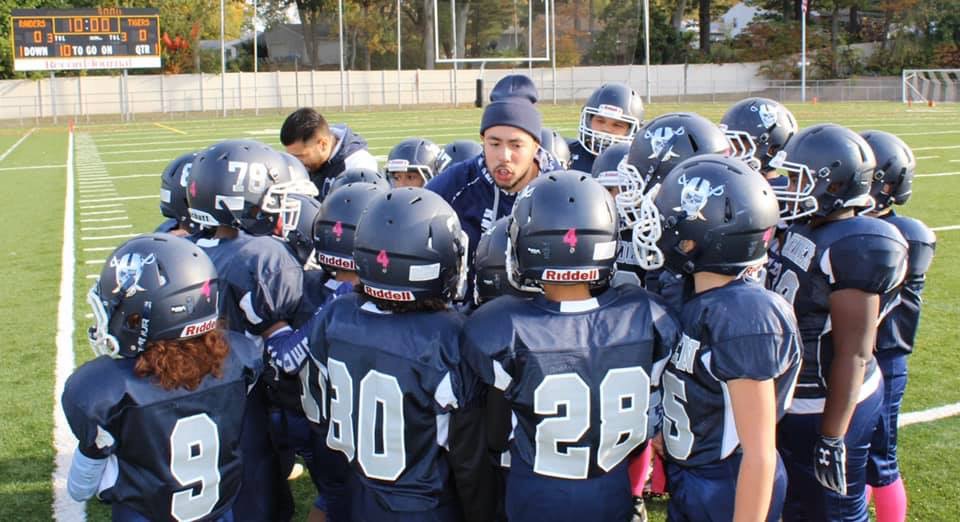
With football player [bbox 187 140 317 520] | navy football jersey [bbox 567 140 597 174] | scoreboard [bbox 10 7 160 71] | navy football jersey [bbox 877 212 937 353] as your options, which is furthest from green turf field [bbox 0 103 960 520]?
scoreboard [bbox 10 7 160 71]

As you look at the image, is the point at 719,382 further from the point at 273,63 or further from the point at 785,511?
the point at 273,63

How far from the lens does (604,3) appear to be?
143 feet

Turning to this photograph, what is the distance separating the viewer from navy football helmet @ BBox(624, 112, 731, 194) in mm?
4387

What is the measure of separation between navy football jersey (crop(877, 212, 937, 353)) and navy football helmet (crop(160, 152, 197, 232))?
3.34m

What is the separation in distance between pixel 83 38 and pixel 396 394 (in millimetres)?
34961

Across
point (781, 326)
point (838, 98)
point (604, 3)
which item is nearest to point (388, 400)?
point (781, 326)

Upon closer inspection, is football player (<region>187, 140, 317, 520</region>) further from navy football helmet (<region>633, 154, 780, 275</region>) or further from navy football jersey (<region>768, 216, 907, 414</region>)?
navy football jersey (<region>768, 216, 907, 414</region>)

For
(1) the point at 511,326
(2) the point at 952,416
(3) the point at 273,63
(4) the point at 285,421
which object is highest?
(3) the point at 273,63

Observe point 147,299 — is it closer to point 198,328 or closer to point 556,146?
point 198,328

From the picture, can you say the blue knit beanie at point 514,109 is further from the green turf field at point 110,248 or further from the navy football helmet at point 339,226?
the green turf field at point 110,248

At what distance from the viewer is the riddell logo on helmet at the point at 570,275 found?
119 inches

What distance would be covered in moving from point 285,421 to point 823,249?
260 cm

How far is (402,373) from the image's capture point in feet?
10.2

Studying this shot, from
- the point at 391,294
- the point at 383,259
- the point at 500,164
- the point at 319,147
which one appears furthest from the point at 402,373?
the point at 319,147
